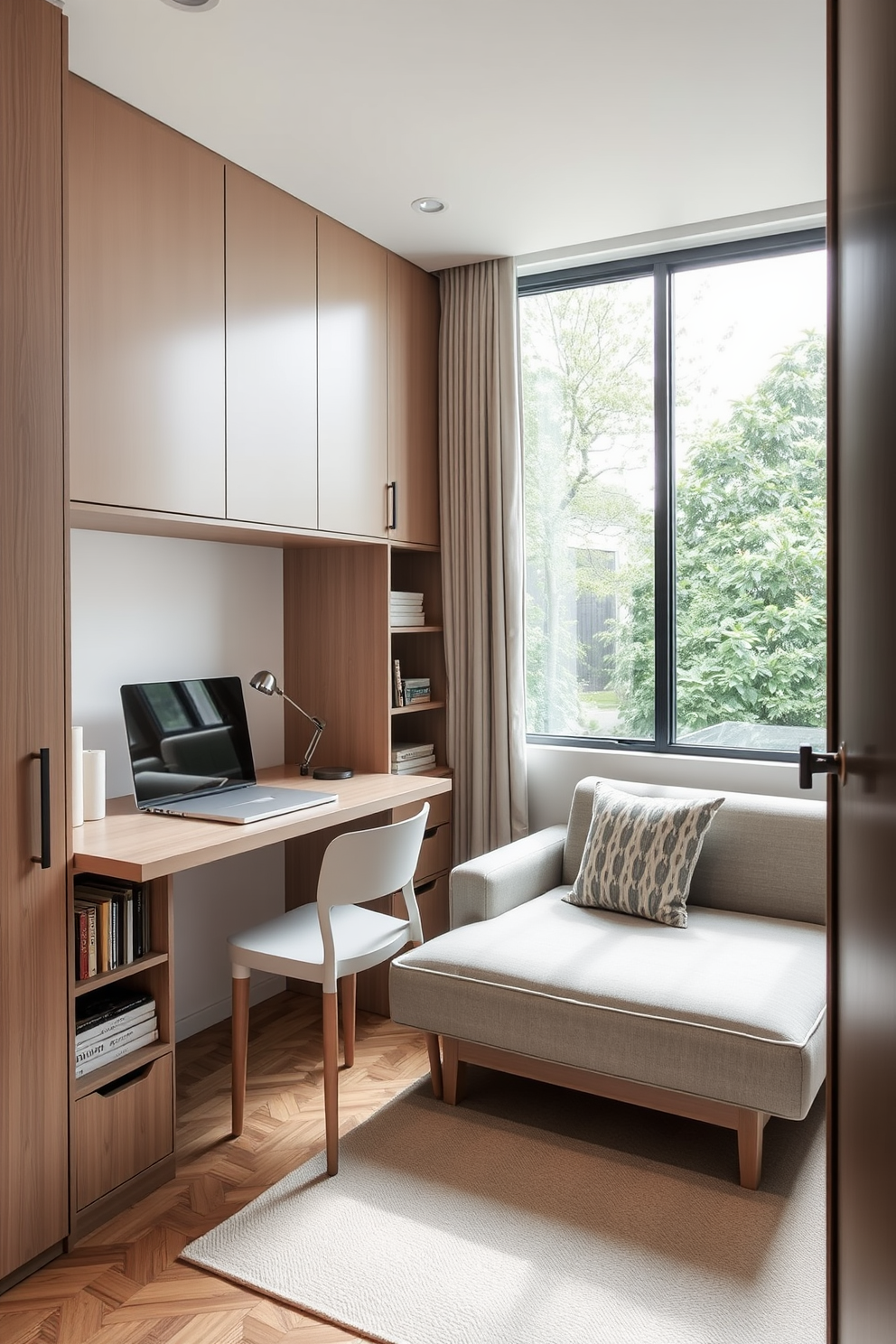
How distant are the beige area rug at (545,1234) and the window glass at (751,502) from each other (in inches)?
Answer: 54.7

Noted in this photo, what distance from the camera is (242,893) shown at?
3379mm

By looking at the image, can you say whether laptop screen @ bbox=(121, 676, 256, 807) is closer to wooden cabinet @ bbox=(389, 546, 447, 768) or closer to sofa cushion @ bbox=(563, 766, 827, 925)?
wooden cabinet @ bbox=(389, 546, 447, 768)

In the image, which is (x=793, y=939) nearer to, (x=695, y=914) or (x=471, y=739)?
(x=695, y=914)

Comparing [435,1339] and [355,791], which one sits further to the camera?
[355,791]

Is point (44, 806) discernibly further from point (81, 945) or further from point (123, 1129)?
point (123, 1129)

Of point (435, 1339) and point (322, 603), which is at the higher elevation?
point (322, 603)

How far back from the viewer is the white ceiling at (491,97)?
6.82ft

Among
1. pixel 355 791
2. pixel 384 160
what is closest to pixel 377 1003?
pixel 355 791

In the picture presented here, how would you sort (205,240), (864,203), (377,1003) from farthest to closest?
1. (377,1003)
2. (205,240)
3. (864,203)

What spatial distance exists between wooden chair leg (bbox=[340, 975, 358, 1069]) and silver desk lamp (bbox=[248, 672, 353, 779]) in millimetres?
675

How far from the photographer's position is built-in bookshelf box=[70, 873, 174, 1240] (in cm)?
210

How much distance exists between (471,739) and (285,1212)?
1808 millimetres

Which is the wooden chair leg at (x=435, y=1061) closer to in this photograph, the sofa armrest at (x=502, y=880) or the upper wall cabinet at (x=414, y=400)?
the sofa armrest at (x=502, y=880)

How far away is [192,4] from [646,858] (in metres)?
2.41
